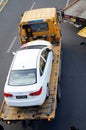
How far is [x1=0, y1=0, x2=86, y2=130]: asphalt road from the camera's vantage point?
1253 centimetres

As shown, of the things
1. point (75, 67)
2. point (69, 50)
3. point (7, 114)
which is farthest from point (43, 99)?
point (69, 50)

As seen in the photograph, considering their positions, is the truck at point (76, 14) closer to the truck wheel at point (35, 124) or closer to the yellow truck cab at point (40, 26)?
the yellow truck cab at point (40, 26)

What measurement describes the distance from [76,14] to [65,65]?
3642 millimetres

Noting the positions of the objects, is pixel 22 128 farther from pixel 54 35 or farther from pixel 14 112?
pixel 54 35

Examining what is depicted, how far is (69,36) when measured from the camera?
1903 centimetres

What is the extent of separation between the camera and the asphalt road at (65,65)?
12.5m

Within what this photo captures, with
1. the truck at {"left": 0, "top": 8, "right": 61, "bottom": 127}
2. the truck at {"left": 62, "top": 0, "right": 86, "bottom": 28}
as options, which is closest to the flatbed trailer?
the truck at {"left": 0, "top": 8, "right": 61, "bottom": 127}

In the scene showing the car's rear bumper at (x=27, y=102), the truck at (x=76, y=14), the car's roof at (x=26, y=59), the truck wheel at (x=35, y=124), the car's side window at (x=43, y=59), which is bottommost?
the truck wheel at (x=35, y=124)

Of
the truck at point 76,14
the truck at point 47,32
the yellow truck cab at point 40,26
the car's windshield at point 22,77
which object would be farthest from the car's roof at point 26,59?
the truck at point 76,14

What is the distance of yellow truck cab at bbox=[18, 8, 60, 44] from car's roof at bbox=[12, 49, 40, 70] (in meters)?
2.82

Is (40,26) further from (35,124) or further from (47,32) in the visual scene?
(35,124)

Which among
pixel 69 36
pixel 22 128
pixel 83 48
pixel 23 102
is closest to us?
pixel 23 102

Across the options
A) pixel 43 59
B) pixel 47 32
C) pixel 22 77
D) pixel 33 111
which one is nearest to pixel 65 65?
pixel 47 32

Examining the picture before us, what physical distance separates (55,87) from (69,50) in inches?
212
